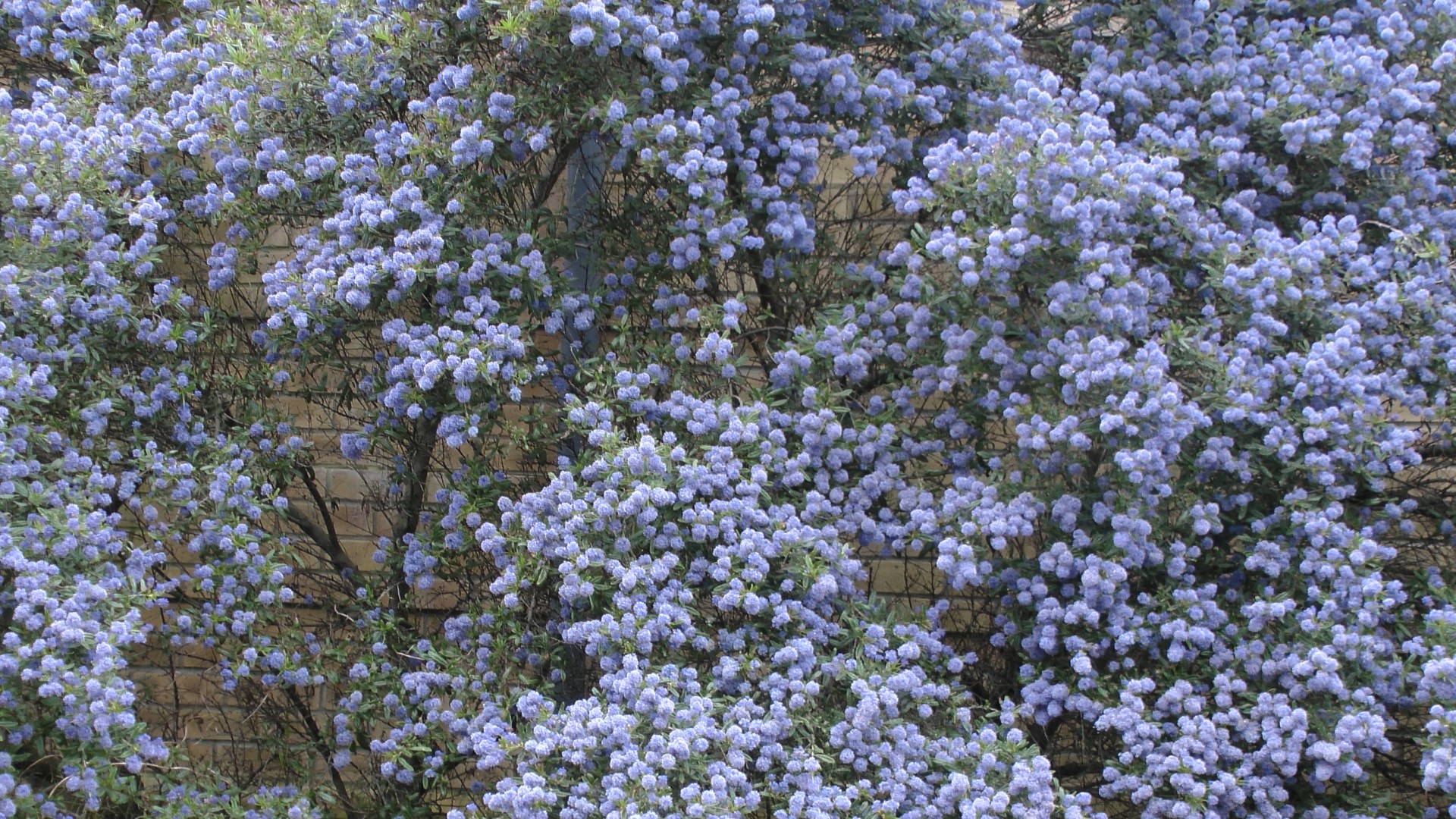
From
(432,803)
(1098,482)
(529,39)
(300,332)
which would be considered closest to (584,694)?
(432,803)

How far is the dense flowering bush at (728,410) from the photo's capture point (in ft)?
8.80

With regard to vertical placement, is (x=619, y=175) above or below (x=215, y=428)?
above

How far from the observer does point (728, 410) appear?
3068mm

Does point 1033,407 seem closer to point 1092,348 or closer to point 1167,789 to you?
point 1092,348

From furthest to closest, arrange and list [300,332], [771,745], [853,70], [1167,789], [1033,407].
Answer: [853,70] < [300,332] < [1033,407] < [1167,789] < [771,745]

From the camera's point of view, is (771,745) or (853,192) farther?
(853,192)

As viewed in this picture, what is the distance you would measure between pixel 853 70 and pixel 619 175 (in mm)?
768

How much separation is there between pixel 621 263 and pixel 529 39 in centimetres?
77

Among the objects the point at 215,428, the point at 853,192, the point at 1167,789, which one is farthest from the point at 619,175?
the point at 1167,789

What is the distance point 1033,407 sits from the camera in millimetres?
3012

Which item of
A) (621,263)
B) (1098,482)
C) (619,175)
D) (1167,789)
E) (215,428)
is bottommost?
(1167,789)

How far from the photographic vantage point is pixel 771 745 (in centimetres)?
259

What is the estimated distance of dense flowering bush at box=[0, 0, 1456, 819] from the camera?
106 inches

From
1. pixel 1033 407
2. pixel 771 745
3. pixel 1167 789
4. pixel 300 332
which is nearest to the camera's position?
pixel 771 745
